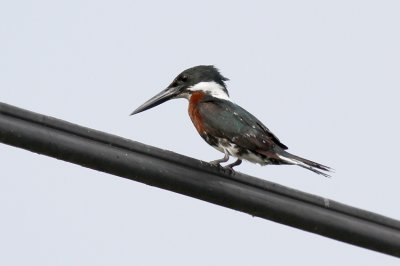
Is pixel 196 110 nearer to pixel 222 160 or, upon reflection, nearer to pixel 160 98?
pixel 160 98

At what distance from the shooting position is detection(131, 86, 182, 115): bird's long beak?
6.54m

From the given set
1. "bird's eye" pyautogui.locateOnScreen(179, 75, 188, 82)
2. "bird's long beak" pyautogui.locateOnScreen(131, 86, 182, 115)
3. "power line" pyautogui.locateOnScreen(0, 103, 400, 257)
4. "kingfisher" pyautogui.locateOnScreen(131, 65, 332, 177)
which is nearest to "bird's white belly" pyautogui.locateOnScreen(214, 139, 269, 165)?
"kingfisher" pyautogui.locateOnScreen(131, 65, 332, 177)

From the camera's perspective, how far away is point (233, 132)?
226 inches

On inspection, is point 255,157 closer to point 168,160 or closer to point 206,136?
point 206,136

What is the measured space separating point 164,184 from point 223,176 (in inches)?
11.2

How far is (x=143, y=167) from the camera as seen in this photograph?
3.83 metres

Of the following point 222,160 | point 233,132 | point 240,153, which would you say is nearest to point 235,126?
point 233,132

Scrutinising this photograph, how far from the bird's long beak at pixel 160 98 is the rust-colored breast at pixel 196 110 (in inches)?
6.5

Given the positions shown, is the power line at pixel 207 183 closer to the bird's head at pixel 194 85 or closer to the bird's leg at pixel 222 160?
the bird's leg at pixel 222 160

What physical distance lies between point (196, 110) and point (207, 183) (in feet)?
7.51

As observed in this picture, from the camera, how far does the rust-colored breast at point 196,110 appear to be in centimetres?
608

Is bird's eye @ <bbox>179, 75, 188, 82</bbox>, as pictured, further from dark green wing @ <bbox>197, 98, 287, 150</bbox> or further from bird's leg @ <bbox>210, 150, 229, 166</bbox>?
bird's leg @ <bbox>210, 150, 229, 166</bbox>

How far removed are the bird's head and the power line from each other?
8.71 feet

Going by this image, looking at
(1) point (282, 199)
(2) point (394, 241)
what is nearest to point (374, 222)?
(2) point (394, 241)
